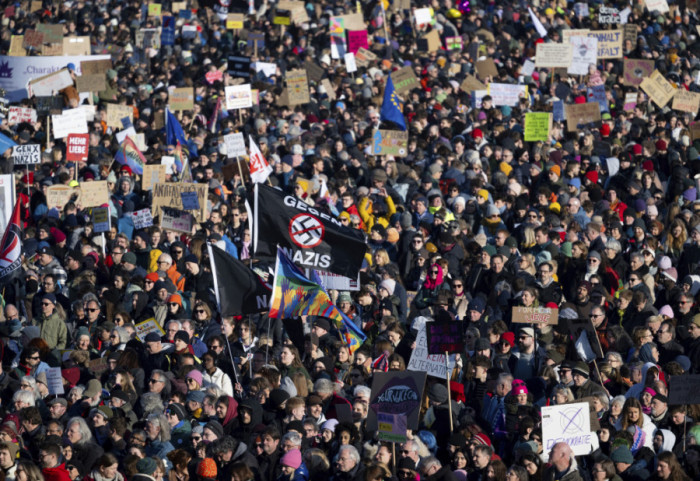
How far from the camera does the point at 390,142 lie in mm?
19312

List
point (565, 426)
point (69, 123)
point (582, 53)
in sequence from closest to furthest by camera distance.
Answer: point (565, 426) < point (69, 123) < point (582, 53)

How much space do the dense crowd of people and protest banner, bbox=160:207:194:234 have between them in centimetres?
12

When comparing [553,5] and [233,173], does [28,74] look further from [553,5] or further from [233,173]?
[553,5]

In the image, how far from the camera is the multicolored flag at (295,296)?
12.7 metres

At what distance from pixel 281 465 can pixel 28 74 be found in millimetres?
15136

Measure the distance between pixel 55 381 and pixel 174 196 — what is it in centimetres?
557

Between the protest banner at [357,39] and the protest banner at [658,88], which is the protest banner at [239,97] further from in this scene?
the protest banner at [658,88]

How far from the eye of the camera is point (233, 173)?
62.1 ft

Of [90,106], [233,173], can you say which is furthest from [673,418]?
[90,106]

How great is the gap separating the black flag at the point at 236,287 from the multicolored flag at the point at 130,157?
690 cm

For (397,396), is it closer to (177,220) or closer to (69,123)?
(177,220)

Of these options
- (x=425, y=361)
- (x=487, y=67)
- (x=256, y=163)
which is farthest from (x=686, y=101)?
(x=425, y=361)

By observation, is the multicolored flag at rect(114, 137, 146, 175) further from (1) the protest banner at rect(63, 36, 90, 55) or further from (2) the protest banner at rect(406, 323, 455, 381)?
(2) the protest banner at rect(406, 323, 455, 381)

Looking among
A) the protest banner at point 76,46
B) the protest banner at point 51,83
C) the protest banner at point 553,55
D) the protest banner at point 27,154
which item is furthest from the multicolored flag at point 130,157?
the protest banner at point 553,55
